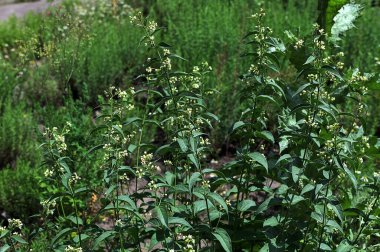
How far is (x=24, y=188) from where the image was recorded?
499 cm

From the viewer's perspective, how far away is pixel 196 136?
10.4 feet

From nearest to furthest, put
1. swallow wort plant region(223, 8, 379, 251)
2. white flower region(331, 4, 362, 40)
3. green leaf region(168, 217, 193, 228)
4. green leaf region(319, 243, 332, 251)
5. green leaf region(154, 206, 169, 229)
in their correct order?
green leaf region(154, 206, 169, 229), green leaf region(168, 217, 193, 228), swallow wort plant region(223, 8, 379, 251), green leaf region(319, 243, 332, 251), white flower region(331, 4, 362, 40)

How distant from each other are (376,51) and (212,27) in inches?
61.7

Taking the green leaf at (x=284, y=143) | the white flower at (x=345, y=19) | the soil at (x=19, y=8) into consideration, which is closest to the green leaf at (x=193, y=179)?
the green leaf at (x=284, y=143)

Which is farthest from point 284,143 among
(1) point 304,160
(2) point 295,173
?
(2) point 295,173

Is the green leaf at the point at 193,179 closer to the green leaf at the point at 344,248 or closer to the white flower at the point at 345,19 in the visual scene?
the green leaf at the point at 344,248

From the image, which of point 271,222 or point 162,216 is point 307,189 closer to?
point 271,222

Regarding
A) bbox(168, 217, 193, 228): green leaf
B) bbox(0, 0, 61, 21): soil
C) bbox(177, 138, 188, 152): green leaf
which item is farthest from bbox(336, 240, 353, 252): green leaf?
bbox(0, 0, 61, 21): soil

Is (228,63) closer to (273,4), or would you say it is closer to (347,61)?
(347,61)

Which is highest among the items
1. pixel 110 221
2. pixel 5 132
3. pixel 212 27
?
pixel 212 27

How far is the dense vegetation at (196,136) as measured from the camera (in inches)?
127

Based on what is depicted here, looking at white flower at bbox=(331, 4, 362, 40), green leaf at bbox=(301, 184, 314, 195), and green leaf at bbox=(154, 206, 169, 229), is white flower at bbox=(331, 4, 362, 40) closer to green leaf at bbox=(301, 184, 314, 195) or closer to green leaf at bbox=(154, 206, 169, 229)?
green leaf at bbox=(301, 184, 314, 195)

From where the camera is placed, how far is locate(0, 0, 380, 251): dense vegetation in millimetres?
3230

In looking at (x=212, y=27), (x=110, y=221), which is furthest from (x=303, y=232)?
(x=212, y=27)
